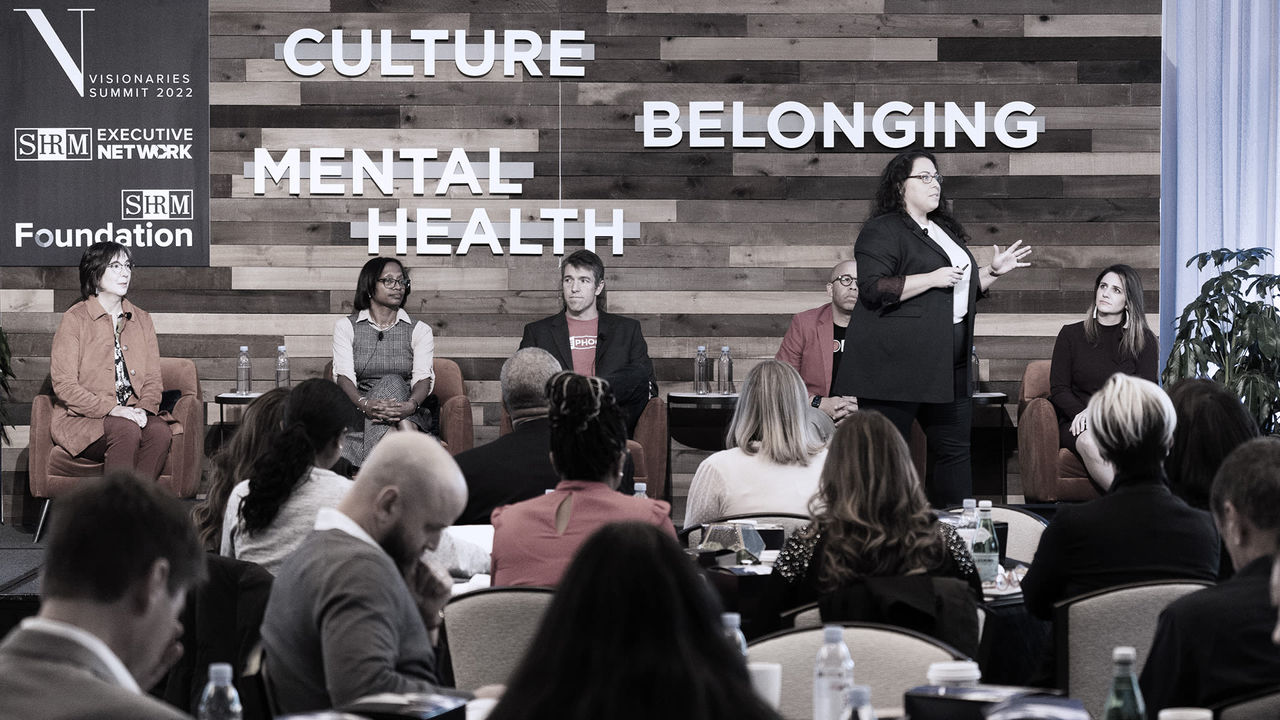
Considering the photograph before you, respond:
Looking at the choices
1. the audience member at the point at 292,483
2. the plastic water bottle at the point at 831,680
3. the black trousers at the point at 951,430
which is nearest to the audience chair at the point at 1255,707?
the plastic water bottle at the point at 831,680

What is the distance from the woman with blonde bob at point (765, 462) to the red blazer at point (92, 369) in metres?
3.95

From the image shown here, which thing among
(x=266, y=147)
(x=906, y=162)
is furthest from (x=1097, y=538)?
(x=266, y=147)

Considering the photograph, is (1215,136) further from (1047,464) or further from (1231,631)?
(1231,631)

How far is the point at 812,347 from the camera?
24.1 ft

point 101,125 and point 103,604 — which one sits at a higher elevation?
point 101,125

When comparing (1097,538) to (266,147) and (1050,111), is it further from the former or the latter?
(266,147)

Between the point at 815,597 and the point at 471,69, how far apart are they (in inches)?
210

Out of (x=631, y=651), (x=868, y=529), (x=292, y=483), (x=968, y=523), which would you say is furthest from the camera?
(x=968, y=523)

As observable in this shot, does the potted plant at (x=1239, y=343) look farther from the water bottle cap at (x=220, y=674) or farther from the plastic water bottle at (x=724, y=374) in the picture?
the water bottle cap at (x=220, y=674)

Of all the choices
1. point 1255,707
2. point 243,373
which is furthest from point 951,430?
point 1255,707

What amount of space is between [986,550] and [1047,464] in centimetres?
354

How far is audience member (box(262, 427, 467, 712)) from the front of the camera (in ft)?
7.50

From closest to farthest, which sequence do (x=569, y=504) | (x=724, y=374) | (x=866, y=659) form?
(x=866, y=659) < (x=569, y=504) < (x=724, y=374)

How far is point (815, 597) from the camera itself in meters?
3.09
